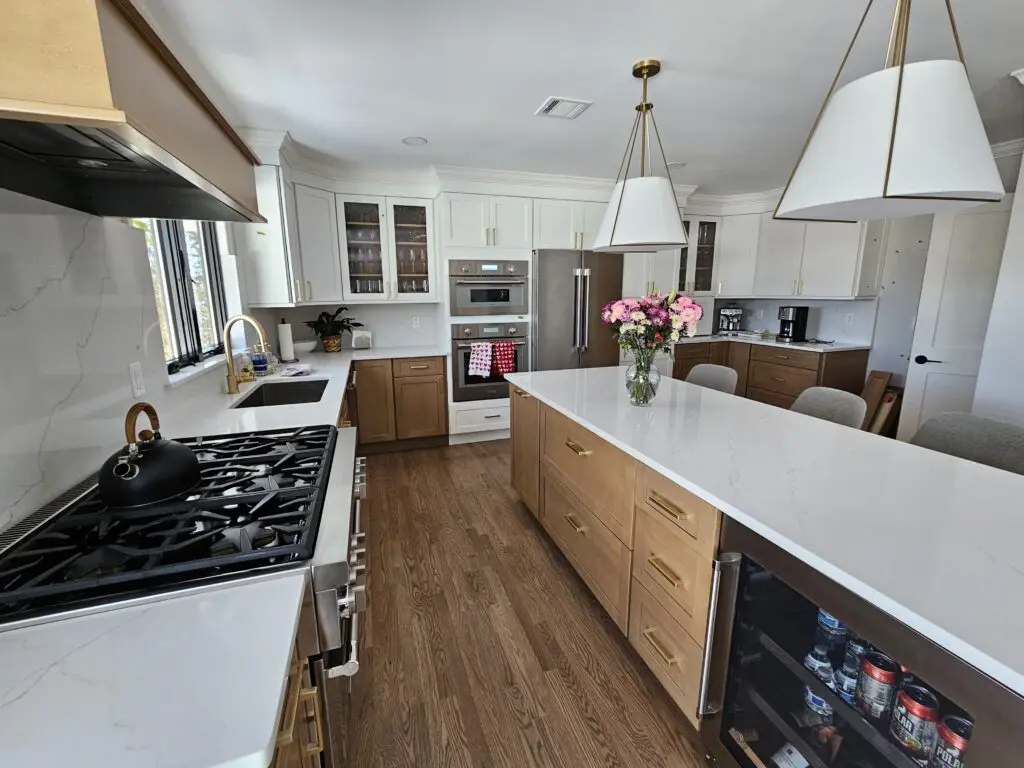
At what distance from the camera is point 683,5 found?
1668 mm

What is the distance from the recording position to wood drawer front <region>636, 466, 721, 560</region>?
1.21 metres

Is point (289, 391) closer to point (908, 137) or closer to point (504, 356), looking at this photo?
point (504, 356)

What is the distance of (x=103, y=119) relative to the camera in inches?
24.8

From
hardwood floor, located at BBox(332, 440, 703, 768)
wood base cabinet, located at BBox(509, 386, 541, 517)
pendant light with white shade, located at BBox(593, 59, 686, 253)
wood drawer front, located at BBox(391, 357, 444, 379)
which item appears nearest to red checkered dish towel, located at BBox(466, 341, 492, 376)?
wood drawer front, located at BBox(391, 357, 444, 379)

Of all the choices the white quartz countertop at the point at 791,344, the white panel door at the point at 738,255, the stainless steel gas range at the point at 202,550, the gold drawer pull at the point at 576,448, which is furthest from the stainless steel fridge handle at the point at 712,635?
the white panel door at the point at 738,255

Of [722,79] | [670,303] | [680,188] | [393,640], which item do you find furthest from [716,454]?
[680,188]

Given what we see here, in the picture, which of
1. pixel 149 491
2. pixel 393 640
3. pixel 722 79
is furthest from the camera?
pixel 722 79

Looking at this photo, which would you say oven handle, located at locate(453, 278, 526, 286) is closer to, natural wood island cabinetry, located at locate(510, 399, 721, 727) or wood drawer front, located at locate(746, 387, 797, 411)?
natural wood island cabinetry, located at locate(510, 399, 721, 727)

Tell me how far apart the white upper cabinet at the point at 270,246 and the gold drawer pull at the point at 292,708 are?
9.36 feet

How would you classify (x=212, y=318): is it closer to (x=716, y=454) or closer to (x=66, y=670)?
(x=66, y=670)

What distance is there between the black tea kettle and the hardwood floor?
1008 millimetres

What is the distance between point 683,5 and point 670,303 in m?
1.10

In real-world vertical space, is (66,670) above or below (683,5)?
below

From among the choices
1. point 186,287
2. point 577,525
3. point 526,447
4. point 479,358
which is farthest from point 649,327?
point 186,287
